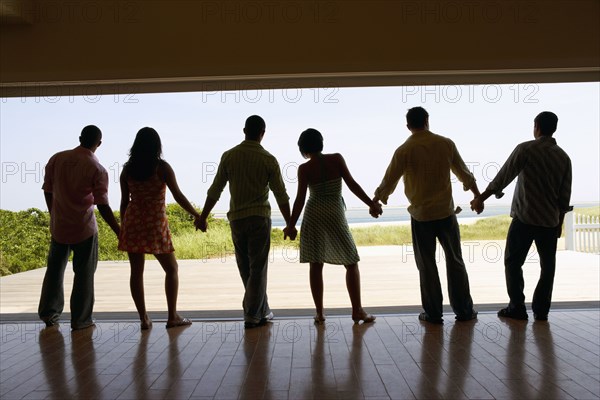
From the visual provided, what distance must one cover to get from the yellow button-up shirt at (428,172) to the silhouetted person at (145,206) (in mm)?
1504

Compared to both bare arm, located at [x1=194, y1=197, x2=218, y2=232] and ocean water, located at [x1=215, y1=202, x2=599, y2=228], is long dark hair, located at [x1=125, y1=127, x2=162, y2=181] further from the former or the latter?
ocean water, located at [x1=215, y1=202, x2=599, y2=228]

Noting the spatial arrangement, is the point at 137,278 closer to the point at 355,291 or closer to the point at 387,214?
the point at 355,291

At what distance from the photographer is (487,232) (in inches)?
198

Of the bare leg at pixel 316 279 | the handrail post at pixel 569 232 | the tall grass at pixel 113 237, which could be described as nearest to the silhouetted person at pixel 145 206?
the tall grass at pixel 113 237

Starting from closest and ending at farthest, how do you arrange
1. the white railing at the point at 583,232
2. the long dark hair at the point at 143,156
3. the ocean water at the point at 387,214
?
the long dark hair at the point at 143,156
the ocean water at the point at 387,214
the white railing at the point at 583,232

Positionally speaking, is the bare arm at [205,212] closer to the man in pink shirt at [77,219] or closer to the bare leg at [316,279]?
the man in pink shirt at [77,219]

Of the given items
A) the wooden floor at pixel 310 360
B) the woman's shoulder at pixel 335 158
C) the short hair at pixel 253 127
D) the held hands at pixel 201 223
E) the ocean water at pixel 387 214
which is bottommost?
the wooden floor at pixel 310 360

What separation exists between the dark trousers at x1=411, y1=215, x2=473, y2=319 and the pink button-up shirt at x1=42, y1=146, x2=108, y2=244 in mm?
2228

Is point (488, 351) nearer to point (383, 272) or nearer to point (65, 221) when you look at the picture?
point (383, 272)

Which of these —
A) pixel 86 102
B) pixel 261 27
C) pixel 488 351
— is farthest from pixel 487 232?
pixel 86 102

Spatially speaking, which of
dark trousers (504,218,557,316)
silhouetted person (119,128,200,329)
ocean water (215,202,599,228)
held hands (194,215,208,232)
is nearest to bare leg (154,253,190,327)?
silhouetted person (119,128,200,329)

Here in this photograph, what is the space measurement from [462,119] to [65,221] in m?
3.07

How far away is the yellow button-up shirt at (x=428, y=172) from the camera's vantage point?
3979 mm

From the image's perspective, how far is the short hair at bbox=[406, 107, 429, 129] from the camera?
4070 millimetres
